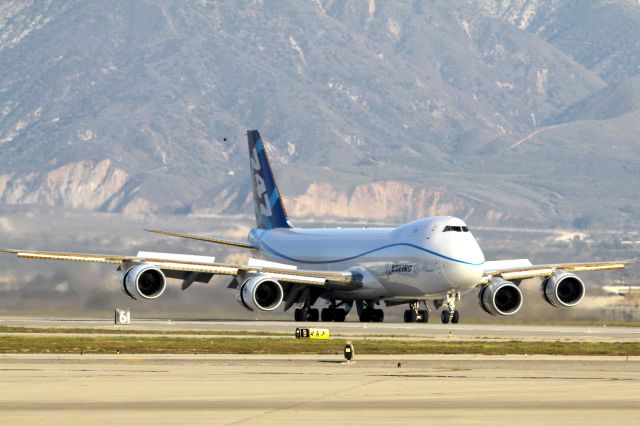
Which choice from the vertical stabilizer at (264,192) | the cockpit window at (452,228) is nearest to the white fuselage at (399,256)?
the cockpit window at (452,228)

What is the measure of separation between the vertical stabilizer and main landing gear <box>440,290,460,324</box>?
2026 cm

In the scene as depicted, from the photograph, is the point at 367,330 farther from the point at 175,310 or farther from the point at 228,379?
the point at 175,310

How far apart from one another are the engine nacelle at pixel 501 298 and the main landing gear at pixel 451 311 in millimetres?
1837

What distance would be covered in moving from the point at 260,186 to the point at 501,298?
25.0 meters

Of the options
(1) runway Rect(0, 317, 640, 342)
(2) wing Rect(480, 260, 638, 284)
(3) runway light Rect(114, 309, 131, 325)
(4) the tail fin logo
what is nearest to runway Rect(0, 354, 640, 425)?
(1) runway Rect(0, 317, 640, 342)

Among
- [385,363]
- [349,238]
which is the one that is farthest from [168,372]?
[349,238]

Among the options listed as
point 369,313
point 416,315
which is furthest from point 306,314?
point 416,315

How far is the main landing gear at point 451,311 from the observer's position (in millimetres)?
85500

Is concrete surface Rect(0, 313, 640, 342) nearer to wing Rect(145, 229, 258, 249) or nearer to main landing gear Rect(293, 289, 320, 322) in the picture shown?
main landing gear Rect(293, 289, 320, 322)

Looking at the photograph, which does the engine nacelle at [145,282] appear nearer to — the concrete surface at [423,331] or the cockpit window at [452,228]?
the concrete surface at [423,331]

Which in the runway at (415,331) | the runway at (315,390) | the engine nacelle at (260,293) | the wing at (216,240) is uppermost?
the wing at (216,240)

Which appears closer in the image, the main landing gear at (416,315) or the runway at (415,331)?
the runway at (415,331)

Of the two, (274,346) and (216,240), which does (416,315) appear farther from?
(274,346)

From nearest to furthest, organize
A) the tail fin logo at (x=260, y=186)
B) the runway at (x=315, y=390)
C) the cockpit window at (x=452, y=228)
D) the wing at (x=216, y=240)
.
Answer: the runway at (x=315, y=390) < the cockpit window at (x=452, y=228) < the wing at (x=216, y=240) < the tail fin logo at (x=260, y=186)
